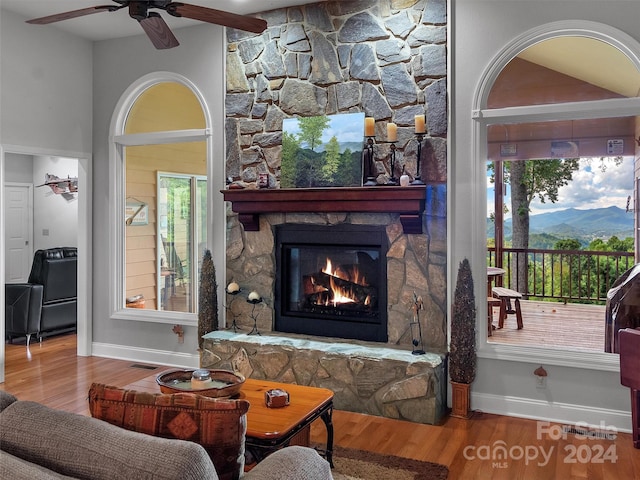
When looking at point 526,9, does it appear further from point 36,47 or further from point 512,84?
point 36,47

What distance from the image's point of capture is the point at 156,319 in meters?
5.41

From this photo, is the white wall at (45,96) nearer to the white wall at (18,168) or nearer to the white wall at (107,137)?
the white wall at (107,137)

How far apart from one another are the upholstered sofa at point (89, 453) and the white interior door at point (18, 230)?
842 cm

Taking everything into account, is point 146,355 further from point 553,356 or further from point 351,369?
point 553,356

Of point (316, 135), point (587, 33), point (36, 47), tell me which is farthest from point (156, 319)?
point (587, 33)

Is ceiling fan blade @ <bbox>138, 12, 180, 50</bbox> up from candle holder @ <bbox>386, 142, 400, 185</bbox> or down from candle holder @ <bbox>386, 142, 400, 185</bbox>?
up

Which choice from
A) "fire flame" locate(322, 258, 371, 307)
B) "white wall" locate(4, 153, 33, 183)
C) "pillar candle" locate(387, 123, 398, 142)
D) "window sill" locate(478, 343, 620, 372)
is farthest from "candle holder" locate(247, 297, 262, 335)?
"white wall" locate(4, 153, 33, 183)

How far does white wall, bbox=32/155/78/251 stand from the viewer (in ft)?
30.1

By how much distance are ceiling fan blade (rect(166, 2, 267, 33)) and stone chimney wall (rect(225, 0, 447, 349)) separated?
145 centimetres

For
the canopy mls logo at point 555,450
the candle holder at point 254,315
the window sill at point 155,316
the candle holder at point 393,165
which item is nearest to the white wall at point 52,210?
the window sill at point 155,316

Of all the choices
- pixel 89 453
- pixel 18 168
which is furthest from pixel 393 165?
pixel 18 168

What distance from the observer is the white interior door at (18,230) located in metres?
8.99

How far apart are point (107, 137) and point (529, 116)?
13.1ft

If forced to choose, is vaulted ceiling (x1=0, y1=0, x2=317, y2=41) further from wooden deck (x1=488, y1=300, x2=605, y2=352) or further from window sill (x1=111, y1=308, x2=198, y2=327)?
wooden deck (x1=488, y1=300, x2=605, y2=352)
